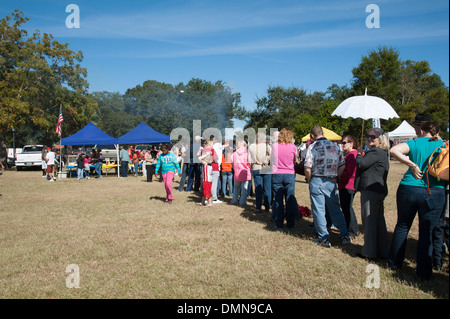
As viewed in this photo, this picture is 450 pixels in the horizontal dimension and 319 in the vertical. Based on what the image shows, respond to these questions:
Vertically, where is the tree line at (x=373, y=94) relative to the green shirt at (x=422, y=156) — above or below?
above

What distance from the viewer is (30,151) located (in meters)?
26.2

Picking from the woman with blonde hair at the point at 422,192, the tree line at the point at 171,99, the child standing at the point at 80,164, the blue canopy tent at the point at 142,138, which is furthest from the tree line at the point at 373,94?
the woman with blonde hair at the point at 422,192

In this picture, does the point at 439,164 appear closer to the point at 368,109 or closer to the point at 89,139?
the point at 368,109

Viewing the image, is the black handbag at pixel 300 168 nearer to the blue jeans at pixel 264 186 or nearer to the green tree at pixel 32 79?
the blue jeans at pixel 264 186

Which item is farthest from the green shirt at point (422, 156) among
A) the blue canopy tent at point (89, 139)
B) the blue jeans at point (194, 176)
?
the blue canopy tent at point (89, 139)

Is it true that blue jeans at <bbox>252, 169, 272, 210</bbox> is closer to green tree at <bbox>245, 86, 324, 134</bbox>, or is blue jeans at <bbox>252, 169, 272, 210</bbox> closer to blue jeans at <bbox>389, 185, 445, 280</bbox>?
blue jeans at <bbox>389, 185, 445, 280</bbox>

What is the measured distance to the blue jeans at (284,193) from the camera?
22.2 ft

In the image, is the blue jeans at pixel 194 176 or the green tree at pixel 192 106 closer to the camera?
the blue jeans at pixel 194 176

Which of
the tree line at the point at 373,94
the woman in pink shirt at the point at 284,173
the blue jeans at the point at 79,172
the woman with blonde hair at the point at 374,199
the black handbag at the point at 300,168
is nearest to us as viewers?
the woman with blonde hair at the point at 374,199

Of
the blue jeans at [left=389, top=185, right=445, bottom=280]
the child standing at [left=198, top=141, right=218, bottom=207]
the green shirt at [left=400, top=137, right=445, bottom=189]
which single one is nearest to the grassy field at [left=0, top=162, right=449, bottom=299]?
the blue jeans at [left=389, top=185, right=445, bottom=280]

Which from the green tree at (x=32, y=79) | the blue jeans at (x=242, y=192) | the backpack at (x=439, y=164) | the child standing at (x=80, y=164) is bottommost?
the blue jeans at (x=242, y=192)

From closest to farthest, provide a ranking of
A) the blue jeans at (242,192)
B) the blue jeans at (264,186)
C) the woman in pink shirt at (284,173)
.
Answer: the woman in pink shirt at (284,173) → the blue jeans at (264,186) → the blue jeans at (242,192)

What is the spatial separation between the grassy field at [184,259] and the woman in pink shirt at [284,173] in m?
0.38

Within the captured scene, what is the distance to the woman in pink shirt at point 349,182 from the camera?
6074mm
